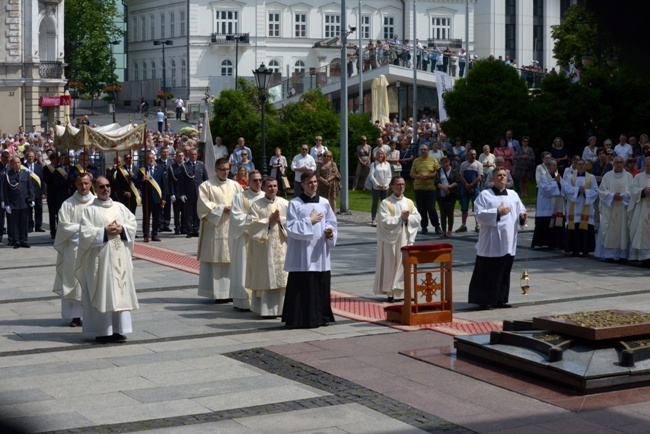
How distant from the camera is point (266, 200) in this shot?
12.1 meters

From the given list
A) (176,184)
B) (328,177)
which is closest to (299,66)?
(328,177)

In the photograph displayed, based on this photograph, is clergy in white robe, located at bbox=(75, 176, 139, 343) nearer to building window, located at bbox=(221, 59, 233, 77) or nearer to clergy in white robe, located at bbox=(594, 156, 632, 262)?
clergy in white robe, located at bbox=(594, 156, 632, 262)

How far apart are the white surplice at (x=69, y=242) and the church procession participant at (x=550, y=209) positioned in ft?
32.5

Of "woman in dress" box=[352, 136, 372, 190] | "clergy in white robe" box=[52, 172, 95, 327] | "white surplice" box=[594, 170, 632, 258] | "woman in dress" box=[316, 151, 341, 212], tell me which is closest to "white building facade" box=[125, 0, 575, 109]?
"woman in dress" box=[352, 136, 372, 190]

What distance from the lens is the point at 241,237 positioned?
41.4 feet

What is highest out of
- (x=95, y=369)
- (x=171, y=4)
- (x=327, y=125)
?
(x=171, y=4)

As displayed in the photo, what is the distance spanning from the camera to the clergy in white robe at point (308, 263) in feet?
36.3

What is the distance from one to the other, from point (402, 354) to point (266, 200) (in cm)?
322

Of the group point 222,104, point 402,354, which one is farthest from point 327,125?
point 402,354

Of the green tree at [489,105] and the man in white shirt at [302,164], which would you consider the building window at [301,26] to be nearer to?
the green tree at [489,105]

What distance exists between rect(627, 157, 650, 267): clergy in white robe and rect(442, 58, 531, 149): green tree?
482 inches

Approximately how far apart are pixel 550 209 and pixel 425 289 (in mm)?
7928

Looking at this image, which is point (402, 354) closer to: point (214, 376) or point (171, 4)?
point (214, 376)

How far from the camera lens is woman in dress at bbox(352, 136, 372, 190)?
90.9 ft
